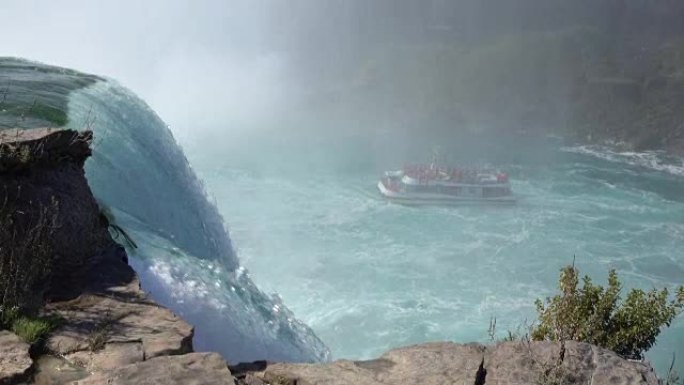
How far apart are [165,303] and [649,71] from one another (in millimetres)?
85901

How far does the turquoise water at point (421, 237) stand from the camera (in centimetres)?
2627

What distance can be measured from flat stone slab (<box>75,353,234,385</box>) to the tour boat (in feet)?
122

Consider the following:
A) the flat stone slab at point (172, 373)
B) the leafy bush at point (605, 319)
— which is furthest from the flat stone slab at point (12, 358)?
the leafy bush at point (605, 319)

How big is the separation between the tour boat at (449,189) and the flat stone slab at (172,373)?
37081 millimetres

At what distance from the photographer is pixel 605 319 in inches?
276

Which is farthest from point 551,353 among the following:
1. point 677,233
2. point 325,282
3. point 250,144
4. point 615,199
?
point 250,144

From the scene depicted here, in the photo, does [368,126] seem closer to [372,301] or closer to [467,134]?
[467,134]

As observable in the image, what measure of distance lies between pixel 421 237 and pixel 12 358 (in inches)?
1261

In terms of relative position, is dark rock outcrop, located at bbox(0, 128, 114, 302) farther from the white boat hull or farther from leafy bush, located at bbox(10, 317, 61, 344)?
the white boat hull

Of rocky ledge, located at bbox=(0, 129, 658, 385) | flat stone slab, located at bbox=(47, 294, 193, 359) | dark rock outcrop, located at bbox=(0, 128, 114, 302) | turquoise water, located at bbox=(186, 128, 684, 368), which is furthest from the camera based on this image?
turquoise water, located at bbox=(186, 128, 684, 368)

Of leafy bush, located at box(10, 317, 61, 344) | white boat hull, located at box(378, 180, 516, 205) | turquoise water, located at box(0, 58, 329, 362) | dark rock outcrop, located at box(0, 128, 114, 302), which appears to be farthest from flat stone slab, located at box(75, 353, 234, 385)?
white boat hull, located at box(378, 180, 516, 205)

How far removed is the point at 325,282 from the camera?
29328 mm

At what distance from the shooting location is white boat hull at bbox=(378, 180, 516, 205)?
41.9 metres

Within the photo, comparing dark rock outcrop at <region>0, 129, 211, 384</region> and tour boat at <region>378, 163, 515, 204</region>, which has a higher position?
dark rock outcrop at <region>0, 129, 211, 384</region>
